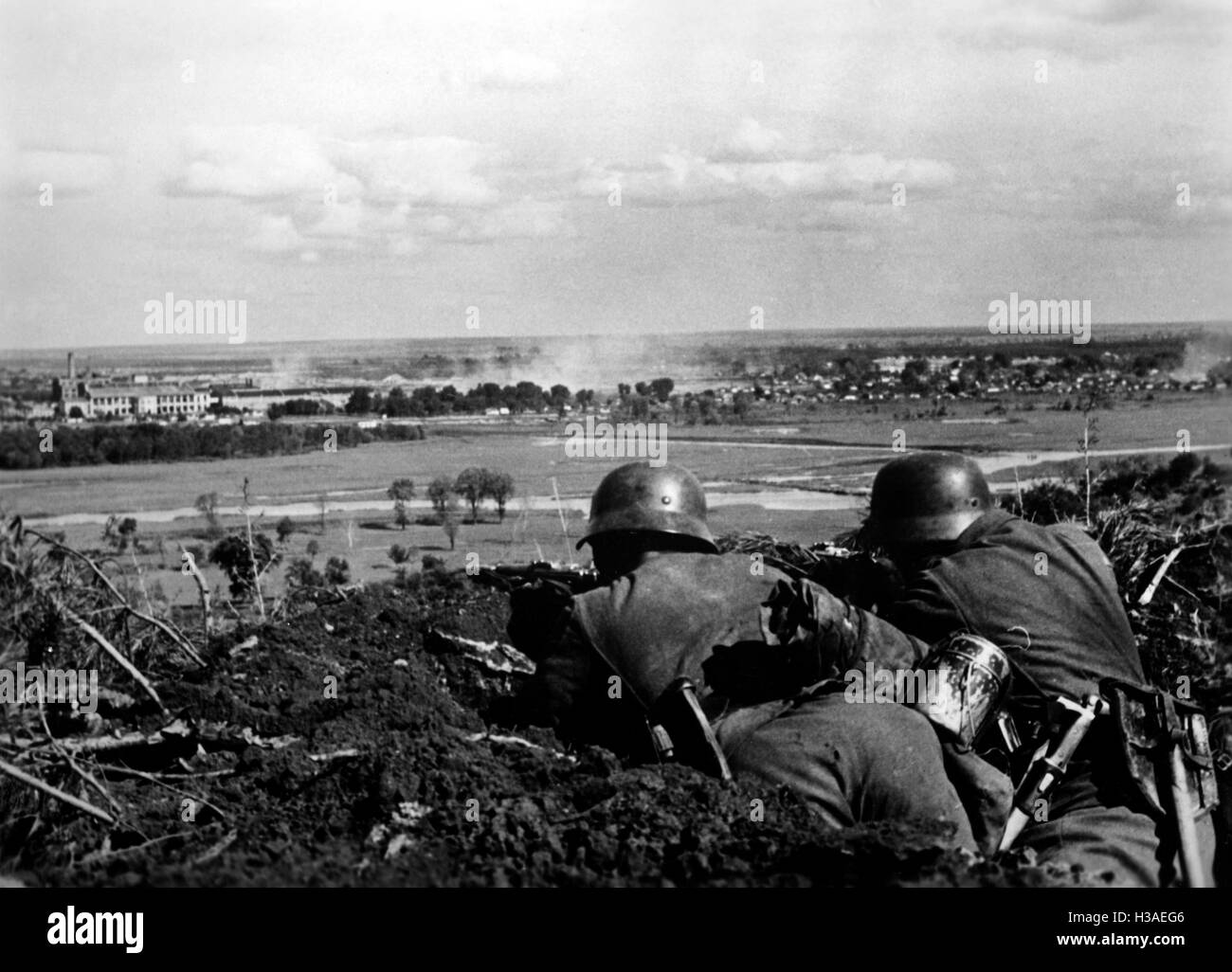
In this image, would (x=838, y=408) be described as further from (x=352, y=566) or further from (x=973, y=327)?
(x=352, y=566)

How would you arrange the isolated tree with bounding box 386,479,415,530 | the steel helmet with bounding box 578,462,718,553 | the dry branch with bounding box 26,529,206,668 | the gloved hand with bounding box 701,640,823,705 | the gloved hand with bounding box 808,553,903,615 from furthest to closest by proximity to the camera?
the isolated tree with bounding box 386,479,415,530 < the steel helmet with bounding box 578,462,718,553 < the gloved hand with bounding box 808,553,903,615 < the dry branch with bounding box 26,529,206,668 < the gloved hand with bounding box 701,640,823,705

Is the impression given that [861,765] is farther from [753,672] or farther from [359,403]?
[359,403]

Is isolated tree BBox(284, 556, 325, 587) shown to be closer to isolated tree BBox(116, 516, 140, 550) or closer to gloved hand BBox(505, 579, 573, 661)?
isolated tree BBox(116, 516, 140, 550)

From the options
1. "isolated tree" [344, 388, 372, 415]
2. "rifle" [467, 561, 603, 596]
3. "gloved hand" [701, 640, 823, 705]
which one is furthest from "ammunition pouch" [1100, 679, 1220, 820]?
"isolated tree" [344, 388, 372, 415]

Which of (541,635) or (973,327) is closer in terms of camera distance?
(541,635)

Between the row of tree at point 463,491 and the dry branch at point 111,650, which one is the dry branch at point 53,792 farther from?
the row of tree at point 463,491

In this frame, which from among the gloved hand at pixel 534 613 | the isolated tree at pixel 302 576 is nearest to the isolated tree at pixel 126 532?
the isolated tree at pixel 302 576

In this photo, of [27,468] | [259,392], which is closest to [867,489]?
[259,392]
